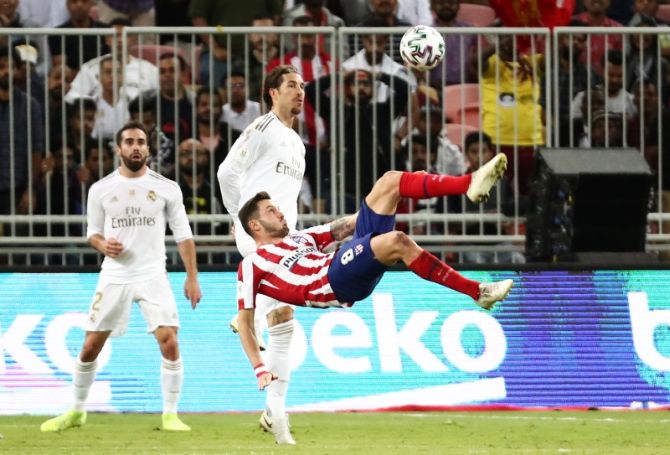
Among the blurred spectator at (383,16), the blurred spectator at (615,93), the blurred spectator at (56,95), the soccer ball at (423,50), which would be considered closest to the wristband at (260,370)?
the soccer ball at (423,50)

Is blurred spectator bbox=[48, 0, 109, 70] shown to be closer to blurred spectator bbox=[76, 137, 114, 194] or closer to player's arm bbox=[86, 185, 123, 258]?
blurred spectator bbox=[76, 137, 114, 194]

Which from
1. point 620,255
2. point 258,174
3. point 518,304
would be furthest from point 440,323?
point 258,174

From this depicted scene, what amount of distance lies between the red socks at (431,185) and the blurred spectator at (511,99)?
480 centimetres

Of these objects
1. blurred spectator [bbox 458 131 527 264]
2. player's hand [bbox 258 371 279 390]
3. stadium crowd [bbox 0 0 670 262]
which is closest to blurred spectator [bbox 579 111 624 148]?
stadium crowd [bbox 0 0 670 262]

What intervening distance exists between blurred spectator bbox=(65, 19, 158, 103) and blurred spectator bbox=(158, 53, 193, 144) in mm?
96

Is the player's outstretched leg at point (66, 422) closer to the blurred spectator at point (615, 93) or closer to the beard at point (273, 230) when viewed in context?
the beard at point (273, 230)

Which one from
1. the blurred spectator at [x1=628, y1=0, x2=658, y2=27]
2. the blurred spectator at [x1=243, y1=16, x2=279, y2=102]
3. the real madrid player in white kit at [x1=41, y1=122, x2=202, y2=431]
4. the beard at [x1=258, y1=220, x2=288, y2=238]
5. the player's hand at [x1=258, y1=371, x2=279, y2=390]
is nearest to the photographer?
the player's hand at [x1=258, y1=371, x2=279, y2=390]

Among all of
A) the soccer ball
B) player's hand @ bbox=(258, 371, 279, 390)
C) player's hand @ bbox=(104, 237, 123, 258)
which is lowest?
player's hand @ bbox=(258, 371, 279, 390)

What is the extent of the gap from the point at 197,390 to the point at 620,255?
3997 millimetres

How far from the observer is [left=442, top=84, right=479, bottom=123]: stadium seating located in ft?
47.9

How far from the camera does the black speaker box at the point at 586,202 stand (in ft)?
45.1

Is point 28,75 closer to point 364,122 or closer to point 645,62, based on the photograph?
point 364,122

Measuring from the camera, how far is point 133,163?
12484mm

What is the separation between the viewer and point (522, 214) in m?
14.6
